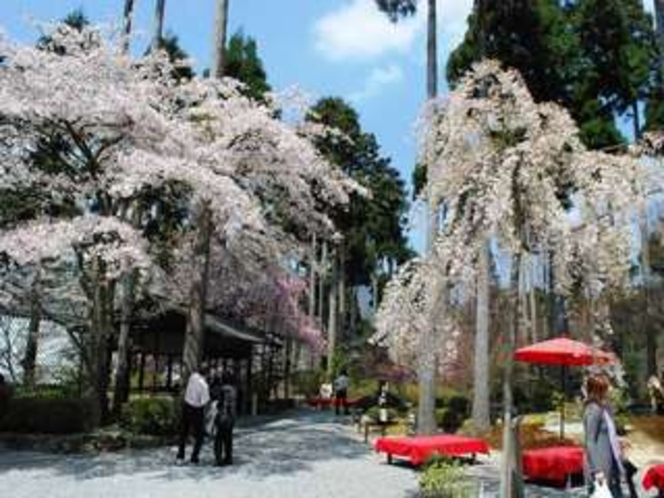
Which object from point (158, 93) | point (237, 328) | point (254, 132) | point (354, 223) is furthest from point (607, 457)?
point (354, 223)

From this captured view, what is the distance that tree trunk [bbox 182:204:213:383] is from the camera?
16.6 meters

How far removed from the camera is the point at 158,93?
1633 centimetres

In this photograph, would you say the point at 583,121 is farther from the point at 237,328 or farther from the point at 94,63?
the point at 94,63

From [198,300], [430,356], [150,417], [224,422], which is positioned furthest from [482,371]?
[224,422]

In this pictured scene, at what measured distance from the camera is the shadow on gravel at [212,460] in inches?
477

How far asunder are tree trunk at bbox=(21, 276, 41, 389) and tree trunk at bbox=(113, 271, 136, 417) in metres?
1.75

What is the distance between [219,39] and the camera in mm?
18203

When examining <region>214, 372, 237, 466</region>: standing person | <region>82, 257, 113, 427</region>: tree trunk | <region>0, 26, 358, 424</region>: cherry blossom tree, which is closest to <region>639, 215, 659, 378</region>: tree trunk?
<region>0, 26, 358, 424</region>: cherry blossom tree

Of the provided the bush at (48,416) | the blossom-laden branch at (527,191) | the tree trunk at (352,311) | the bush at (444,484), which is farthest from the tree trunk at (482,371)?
the tree trunk at (352,311)

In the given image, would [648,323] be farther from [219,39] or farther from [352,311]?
[352,311]

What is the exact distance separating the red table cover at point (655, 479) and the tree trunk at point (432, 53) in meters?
10.3

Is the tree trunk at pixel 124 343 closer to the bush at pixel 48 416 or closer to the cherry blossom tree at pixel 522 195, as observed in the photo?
the bush at pixel 48 416

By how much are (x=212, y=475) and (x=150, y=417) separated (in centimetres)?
399

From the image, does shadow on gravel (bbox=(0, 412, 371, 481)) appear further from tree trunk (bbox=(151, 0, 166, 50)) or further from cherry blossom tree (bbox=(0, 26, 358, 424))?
tree trunk (bbox=(151, 0, 166, 50))
